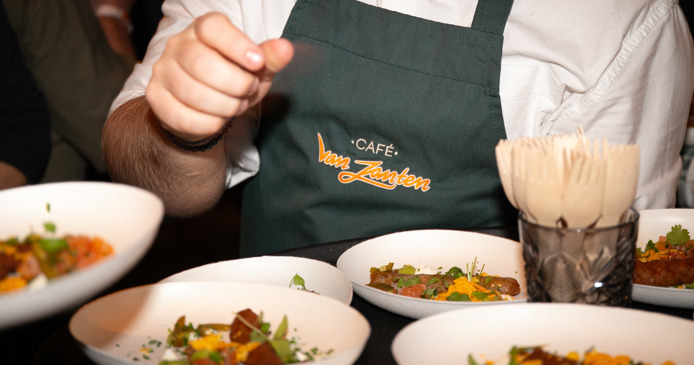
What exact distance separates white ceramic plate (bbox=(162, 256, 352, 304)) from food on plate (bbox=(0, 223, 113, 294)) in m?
0.40

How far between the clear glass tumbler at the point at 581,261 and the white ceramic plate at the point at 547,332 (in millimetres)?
34

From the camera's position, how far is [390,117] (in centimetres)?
157

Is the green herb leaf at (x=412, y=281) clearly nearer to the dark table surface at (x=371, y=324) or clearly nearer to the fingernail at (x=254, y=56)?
the dark table surface at (x=371, y=324)

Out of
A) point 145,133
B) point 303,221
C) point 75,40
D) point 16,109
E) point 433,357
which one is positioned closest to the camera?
point 433,357

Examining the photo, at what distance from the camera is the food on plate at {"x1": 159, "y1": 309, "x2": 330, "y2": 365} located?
858 millimetres

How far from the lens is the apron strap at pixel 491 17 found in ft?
5.00

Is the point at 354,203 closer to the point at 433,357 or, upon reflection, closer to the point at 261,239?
the point at 261,239

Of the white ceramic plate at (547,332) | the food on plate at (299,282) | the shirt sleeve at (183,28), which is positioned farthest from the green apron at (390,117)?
the white ceramic plate at (547,332)

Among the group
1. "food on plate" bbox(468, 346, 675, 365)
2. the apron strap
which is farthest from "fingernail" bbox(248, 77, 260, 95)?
the apron strap

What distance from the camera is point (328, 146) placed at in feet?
5.30

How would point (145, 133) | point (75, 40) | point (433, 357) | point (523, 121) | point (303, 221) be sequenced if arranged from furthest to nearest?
1. point (75, 40)
2. point (303, 221)
3. point (523, 121)
4. point (145, 133)
5. point (433, 357)

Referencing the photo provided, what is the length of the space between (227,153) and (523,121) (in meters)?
0.74

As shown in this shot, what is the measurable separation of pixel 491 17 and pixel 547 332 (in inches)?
33.5

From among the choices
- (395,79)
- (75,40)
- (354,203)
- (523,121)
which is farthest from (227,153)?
(75,40)
